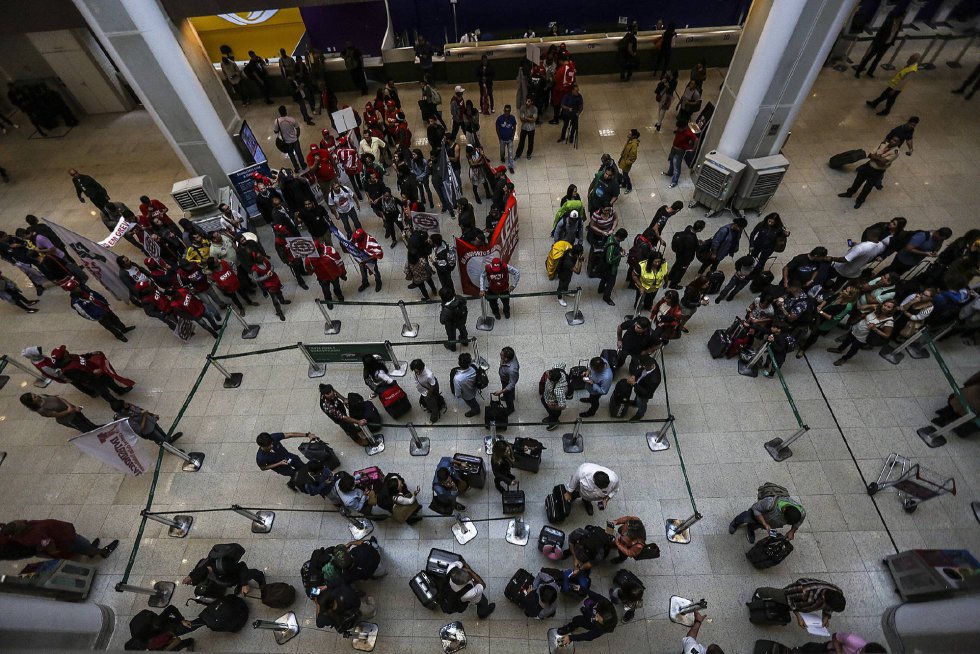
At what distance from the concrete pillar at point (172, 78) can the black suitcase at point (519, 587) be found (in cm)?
1110

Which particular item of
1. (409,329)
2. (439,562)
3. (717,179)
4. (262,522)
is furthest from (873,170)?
(262,522)

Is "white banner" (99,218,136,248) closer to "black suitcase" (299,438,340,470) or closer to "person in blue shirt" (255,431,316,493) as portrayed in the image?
"person in blue shirt" (255,431,316,493)

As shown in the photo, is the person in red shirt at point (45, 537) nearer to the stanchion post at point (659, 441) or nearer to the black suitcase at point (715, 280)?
the stanchion post at point (659, 441)

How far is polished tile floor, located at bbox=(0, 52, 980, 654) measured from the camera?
21.3ft

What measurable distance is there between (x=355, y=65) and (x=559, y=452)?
1401cm

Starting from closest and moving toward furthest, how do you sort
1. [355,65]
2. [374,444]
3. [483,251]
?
[374,444] < [483,251] < [355,65]

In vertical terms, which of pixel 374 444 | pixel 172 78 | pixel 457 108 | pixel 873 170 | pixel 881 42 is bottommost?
pixel 374 444

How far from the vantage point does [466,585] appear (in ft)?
18.5

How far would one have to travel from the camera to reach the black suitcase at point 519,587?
5980 millimetres

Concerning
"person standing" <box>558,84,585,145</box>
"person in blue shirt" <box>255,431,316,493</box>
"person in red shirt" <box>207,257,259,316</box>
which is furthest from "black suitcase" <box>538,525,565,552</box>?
"person standing" <box>558,84,585,145</box>

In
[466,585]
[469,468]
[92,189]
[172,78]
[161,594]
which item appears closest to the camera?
[466,585]

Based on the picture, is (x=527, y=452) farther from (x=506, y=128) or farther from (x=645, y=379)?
(x=506, y=128)

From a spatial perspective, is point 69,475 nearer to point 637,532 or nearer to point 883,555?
point 637,532

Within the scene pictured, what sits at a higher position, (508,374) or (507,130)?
(507,130)
